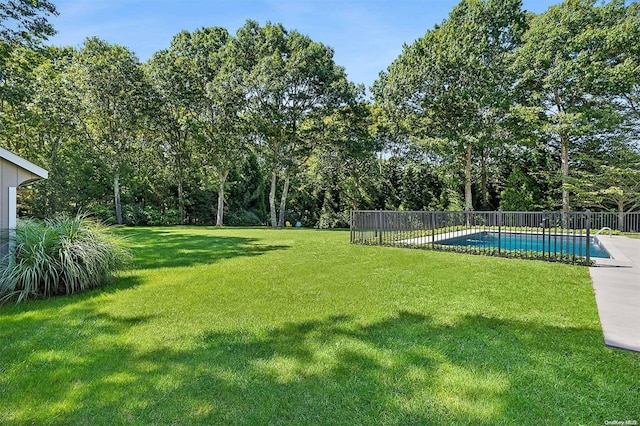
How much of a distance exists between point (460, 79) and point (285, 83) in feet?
28.0

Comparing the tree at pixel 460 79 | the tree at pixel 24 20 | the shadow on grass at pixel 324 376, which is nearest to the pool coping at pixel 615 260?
the shadow on grass at pixel 324 376

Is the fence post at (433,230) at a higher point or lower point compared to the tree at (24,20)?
lower

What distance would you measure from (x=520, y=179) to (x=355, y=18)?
1382 cm

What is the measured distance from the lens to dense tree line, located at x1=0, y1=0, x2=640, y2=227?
14508mm

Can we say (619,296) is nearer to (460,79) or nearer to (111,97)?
(460,79)

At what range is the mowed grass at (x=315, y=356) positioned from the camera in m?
2.04

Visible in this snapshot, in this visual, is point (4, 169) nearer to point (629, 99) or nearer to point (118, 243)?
point (118, 243)

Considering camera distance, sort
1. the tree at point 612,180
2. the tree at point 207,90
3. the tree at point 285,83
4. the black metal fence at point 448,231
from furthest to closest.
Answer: the tree at point 207,90 → the tree at point 285,83 → the tree at point 612,180 → the black metal fence at point 448,231

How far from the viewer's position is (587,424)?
1.92 m

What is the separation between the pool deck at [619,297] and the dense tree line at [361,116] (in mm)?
9720

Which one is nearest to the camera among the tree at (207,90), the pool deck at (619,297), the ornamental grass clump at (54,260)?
the pool deck at (619,297)

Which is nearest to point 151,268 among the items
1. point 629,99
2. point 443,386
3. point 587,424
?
point 443,386

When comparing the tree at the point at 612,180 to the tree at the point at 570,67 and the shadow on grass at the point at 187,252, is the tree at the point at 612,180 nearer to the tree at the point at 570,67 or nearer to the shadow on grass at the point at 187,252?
the tree at the point at 570,67

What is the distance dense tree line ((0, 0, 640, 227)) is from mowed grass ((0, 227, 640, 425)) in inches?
518
